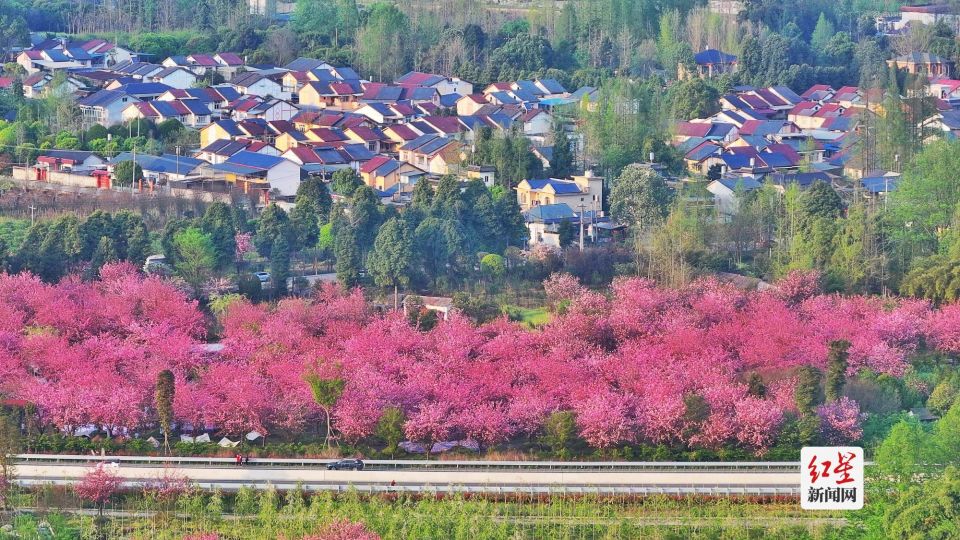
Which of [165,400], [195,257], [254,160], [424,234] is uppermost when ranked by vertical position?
[254,160]

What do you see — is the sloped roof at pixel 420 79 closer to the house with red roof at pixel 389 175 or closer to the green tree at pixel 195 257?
the house with red roof at pixel 389 175

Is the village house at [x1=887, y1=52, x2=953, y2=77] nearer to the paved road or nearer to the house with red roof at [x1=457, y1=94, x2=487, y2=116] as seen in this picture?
the house with red roof at [x1=457, y1=94, x2=487, y2=116]

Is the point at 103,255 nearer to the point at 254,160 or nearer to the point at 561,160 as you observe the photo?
the point at 254,160

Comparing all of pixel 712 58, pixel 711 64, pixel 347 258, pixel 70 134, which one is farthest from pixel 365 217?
pixel 712 58

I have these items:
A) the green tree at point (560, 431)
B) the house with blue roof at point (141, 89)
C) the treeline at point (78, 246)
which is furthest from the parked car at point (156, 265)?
the house with blue roof at point (141, 89)

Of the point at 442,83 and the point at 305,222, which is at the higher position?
the point at 442,83

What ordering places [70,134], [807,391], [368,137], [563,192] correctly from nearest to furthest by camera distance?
[807,391] → [563,192] → [70,134] → [368,137]

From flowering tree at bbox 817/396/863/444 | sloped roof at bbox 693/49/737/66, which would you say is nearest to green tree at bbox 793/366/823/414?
flowering tree at bbox 817/396/863/444

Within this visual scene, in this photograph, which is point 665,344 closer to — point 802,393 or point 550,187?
point 802,393
